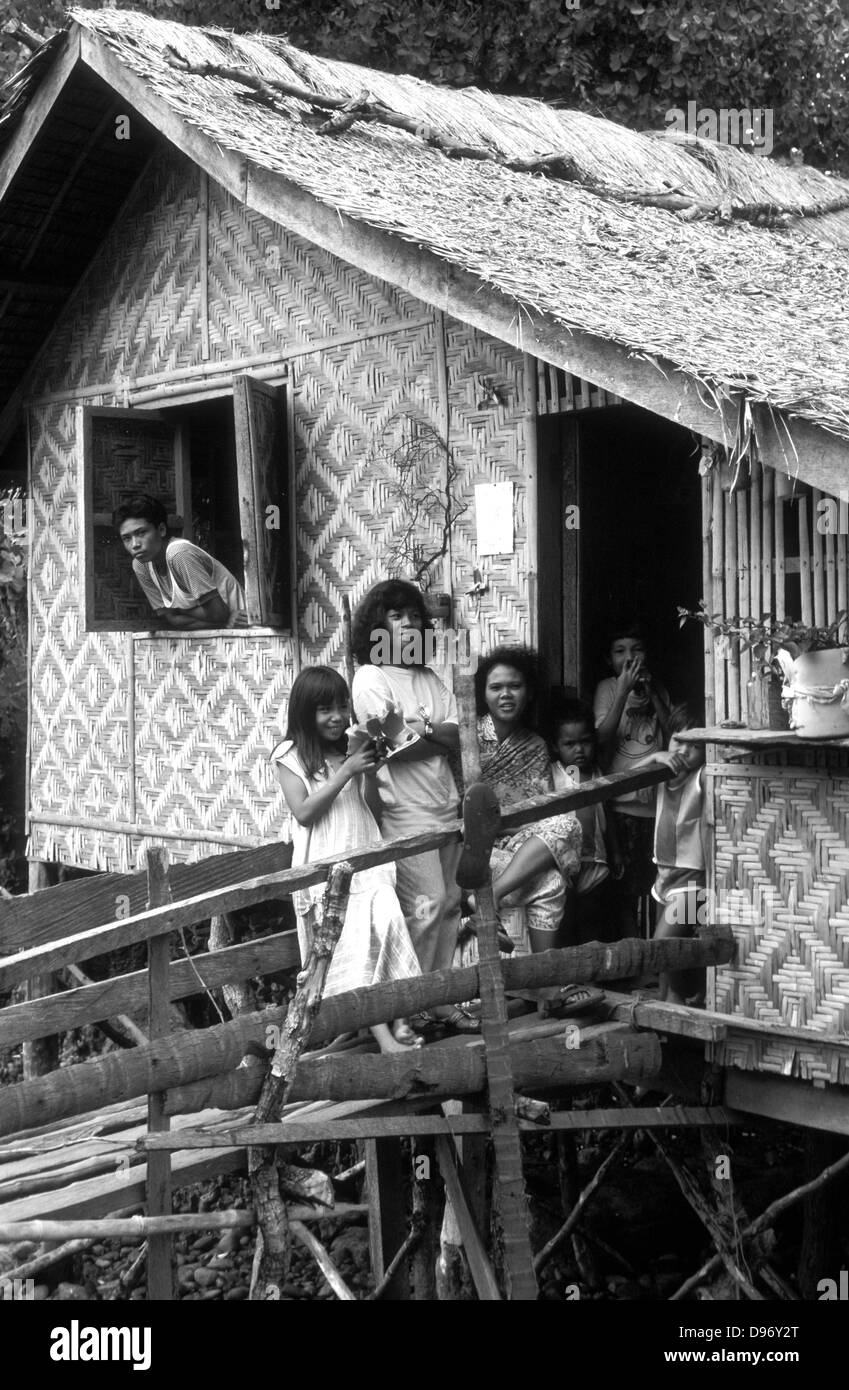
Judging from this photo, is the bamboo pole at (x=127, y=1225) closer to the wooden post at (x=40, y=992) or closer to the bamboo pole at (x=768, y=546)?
the bamboo pole at (x=768, y=546)

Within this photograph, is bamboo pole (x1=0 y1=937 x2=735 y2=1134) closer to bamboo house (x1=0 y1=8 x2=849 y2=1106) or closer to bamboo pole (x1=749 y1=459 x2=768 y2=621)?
bamboo house (x1=0 y1=8 x2=849 y2=1106)

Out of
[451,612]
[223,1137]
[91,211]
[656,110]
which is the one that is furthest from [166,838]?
[656,110]

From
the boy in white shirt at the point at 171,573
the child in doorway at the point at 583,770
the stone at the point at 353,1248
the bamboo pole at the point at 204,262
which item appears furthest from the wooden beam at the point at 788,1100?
the bamboo pole at the point at 204,262

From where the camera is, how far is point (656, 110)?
13.2 m

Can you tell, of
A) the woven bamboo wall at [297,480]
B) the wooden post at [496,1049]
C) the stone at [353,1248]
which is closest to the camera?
the wooden post at [496,1049]

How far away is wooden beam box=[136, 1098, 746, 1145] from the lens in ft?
13.8

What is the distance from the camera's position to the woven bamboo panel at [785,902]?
5055 millimetres

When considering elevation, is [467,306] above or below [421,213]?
below

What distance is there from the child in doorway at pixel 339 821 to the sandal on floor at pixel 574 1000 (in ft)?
1.72

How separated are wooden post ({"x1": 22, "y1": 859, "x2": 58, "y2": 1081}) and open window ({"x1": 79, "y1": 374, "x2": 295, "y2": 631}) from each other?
200cm

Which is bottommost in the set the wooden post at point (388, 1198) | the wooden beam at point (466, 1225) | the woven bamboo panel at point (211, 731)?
the wooden post at point (388, 1198)

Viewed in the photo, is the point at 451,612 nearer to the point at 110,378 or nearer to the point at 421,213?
the point at 421,213
